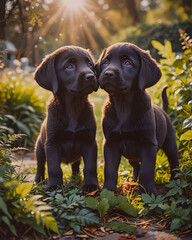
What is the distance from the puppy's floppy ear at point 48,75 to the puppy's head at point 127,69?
50cm

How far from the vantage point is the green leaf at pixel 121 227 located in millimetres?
2307

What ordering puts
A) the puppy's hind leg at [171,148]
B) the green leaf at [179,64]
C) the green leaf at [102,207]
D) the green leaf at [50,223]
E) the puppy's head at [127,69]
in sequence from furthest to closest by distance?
the green leaf at [179,64] → the puppy's hind leg at [171,148] → the puppy's head at [127,69] → the green leaf at [102,207] → the green leaf at [50,223]

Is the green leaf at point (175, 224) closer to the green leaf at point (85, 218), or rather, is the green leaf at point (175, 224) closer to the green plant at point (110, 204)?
the green plant at point (110, 204)

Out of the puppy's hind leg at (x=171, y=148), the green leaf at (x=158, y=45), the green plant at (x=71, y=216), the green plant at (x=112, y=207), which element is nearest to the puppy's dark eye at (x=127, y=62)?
the puppy's hind leg at (x=171, y=148)

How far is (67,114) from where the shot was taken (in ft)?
10.2

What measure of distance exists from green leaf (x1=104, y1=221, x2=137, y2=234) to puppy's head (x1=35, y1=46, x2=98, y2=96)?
4.23ft

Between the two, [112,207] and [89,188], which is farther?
[89,188]

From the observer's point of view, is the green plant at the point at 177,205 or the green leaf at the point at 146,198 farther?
the green leaf at the point at 146,198

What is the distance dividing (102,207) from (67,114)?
112 cm

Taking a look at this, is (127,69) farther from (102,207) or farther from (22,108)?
(22,108)

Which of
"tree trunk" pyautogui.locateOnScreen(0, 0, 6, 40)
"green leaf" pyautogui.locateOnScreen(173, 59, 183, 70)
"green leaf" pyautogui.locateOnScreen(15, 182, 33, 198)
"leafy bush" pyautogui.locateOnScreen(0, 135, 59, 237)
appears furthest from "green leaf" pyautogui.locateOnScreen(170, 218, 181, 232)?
"tree trunk" pyautogui.locateOnScreen(0, 0, 6, 40)

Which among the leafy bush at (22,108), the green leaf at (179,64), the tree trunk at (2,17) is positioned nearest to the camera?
the tree trunk at (2,17)

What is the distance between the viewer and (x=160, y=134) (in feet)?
10.8

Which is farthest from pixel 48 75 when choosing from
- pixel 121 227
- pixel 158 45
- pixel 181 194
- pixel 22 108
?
pixel 22 108
